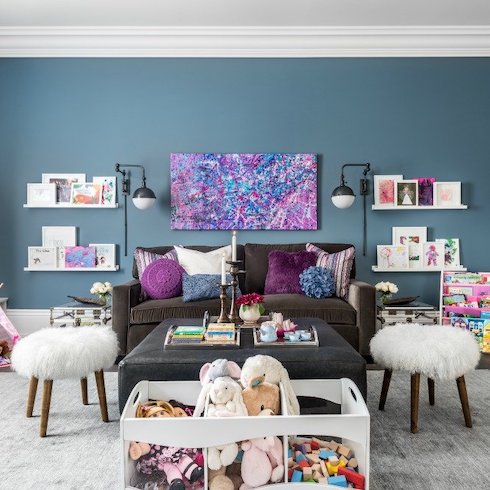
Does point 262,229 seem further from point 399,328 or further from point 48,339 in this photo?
point 48,339

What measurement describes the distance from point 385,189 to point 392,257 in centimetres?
62

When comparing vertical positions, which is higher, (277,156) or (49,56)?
(49,56)

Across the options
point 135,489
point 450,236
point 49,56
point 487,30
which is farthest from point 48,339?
point 487,30

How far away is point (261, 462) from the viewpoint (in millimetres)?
1743

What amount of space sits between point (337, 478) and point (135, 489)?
2.18 ft

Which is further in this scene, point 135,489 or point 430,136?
point 430,136

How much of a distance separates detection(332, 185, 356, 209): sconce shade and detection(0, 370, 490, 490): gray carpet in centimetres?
179

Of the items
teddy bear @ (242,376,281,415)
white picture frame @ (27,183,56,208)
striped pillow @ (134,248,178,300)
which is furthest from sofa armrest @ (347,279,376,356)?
white picture frame @ (27,183,56,208)

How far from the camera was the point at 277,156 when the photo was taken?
4.79 meters

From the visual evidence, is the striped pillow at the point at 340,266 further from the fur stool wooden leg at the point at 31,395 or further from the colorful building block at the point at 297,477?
the colorful building block at the point at 297,477

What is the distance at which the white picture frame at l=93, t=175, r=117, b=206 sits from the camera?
15.7 feet

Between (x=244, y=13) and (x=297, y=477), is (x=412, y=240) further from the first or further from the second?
(x=297, y=477)

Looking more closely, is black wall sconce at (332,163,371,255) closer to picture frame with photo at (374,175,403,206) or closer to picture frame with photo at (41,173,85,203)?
picture frame with photo at (374,175,403,206)

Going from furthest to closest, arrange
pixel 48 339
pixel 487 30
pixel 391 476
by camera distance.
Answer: pixel 487 30 → pixel 48 339 → pixel 391 476
